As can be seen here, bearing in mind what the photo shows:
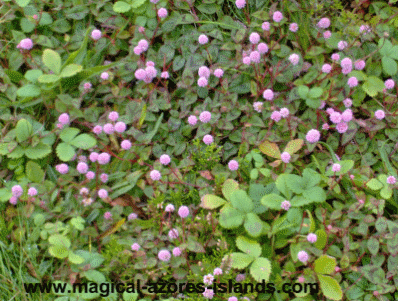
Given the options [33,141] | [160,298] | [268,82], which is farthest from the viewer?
[268,82]

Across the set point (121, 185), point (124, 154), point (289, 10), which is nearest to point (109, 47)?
point (124, 154)

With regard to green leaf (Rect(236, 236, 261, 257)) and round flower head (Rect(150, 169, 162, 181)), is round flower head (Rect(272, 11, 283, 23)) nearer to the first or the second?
round flower head (Rect(150, 169, 162, 181))

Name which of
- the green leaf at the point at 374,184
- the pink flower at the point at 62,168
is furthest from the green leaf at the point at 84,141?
the green leaf at the point at 374,184

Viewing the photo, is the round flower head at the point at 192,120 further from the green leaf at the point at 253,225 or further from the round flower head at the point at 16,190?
the round flower head at the point at 16,190

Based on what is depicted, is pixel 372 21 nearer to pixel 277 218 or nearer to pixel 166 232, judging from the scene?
pixel 277 218

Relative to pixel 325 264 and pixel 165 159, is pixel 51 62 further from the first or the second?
pixel 325 264
